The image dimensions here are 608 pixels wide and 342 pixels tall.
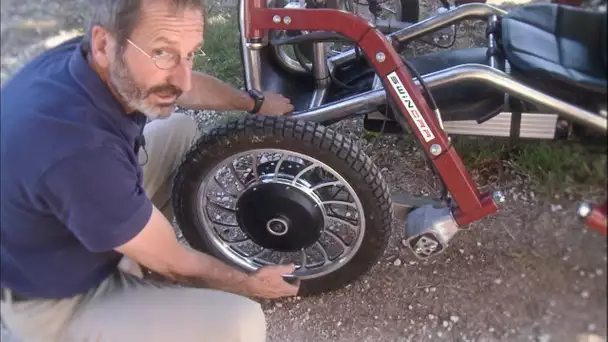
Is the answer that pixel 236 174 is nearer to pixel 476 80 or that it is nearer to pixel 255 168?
pixel 255 168

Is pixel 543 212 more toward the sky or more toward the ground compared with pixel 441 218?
more toward the sky

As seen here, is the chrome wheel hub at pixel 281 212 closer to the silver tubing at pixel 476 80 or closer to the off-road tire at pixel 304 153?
the off-road tire at pixel 304 153

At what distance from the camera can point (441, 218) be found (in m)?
1.60

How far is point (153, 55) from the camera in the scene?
137 cm

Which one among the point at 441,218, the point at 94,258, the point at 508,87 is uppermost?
the point at 508,87

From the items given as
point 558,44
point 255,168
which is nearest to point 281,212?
point 255,168

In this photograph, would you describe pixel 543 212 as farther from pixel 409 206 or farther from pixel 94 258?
pixel 94 258

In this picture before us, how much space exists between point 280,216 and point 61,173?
2.11 feet

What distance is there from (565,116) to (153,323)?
3.13 feet

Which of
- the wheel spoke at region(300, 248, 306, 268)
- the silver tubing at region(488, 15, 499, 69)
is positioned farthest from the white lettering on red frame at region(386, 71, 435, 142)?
the wheel spoke at region(300, 248, 306, 268)

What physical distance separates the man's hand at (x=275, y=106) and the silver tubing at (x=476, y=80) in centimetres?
8

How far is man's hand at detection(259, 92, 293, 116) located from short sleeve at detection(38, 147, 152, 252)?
1.90 ft

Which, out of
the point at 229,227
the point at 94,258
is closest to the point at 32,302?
the point at 94,258

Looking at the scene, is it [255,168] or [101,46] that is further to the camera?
[255,168]
